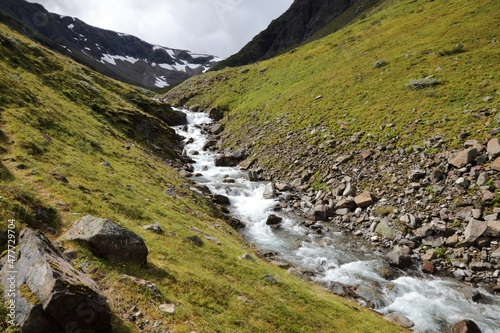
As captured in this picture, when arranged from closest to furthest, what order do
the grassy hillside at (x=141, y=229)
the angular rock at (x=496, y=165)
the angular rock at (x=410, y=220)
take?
the grassy hillside at (x=141, y=229), the angular rock at (x=496, y=165), the angular rock at (x=410, y=220)

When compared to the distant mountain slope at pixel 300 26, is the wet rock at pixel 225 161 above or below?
below

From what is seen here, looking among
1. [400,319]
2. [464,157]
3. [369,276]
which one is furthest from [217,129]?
[400,319]

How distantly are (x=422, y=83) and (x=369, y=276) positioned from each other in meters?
26.2

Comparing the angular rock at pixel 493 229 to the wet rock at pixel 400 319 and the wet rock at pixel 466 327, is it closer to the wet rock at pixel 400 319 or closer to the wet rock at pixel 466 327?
the wet rock at pixel 466 327

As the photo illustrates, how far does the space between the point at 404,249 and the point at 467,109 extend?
53.6 ft

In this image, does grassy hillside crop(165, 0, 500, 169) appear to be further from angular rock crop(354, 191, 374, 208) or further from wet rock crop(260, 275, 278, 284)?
wet rock crop(260, 275, 278, 284)

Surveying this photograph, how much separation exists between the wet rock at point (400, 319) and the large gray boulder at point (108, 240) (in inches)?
469

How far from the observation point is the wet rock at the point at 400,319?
11.0 metres

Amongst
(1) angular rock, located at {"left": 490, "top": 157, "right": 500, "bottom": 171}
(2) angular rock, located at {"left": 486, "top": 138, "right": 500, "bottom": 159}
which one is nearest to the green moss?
(1) angular rock, located at {"left": 490, "top": 157, "right": 500, "bottom": 171}

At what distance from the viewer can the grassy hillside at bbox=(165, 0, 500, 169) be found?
23.1 m

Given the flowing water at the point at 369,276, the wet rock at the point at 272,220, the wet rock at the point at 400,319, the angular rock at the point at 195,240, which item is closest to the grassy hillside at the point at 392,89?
the wet rock at the point at 272,220

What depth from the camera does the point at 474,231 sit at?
14.2 metres

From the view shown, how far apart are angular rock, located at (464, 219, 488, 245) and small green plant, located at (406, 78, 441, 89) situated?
20.5 meters

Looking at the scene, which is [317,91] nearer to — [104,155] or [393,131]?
[393,131]
